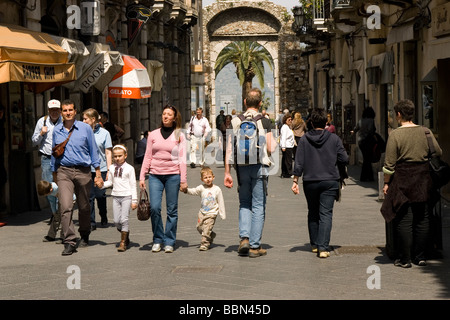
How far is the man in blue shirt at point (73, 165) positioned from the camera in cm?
1069

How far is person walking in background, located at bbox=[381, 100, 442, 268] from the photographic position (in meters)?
9.34

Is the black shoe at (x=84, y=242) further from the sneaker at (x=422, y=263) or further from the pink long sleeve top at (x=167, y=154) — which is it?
the sneaker at (x=422, y=263)

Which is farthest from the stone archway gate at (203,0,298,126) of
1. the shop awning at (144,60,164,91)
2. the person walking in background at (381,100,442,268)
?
the person walking in background at (381,100,442,268)

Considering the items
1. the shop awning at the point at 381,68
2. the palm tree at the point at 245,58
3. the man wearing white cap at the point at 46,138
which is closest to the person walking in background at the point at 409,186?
the man wearing white cap at the point at 46,138

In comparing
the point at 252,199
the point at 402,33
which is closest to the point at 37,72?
the point at 252,199

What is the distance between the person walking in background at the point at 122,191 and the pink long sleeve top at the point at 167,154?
0.56 metres

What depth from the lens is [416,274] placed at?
8.75m

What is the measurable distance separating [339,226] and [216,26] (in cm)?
4406

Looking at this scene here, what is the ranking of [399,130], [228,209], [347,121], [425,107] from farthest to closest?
[347,121]
[425,107]
[228,209]
[399,130]

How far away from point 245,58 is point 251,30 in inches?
122

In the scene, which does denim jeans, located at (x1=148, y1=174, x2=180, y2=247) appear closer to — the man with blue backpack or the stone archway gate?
the man with blue backpack

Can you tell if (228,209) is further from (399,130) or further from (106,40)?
(106,40)

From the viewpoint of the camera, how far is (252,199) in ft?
33.2

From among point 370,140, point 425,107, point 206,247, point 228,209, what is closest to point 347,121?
point 370,140
